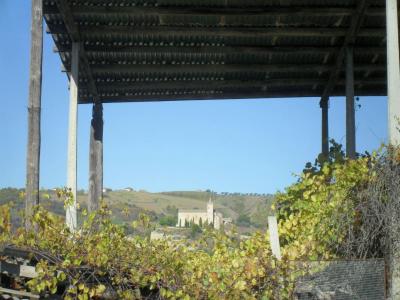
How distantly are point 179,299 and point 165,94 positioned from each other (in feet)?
35.4

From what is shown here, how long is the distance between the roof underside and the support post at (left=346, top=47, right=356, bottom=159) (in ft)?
1.30

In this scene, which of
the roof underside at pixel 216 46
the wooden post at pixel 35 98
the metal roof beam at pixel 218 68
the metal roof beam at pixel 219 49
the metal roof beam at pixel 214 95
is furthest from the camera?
the metal roof beam at pixel 214 95

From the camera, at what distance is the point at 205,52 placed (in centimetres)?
1428

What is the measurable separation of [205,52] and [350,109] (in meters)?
3.47

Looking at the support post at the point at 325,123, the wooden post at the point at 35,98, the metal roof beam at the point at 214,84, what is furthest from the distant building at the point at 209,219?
the support post at the point at 325,123

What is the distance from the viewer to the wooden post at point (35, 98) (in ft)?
32.5

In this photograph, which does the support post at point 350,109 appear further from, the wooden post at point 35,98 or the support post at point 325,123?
the wooden post at point 35,98

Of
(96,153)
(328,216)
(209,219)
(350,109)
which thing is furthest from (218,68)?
(328,216)

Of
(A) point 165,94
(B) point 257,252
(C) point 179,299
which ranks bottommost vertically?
(C) point 179,299

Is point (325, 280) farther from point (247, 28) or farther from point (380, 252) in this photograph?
point (247, 28)

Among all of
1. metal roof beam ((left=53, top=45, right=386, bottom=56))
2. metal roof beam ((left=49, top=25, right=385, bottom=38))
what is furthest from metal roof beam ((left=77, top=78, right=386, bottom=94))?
metal roof beam ((left=49, top=25, right=385, bottom=38))

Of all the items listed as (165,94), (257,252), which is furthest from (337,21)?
(257,252)

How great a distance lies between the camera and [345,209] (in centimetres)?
689

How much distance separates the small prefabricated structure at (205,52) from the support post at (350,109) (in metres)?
0.02
